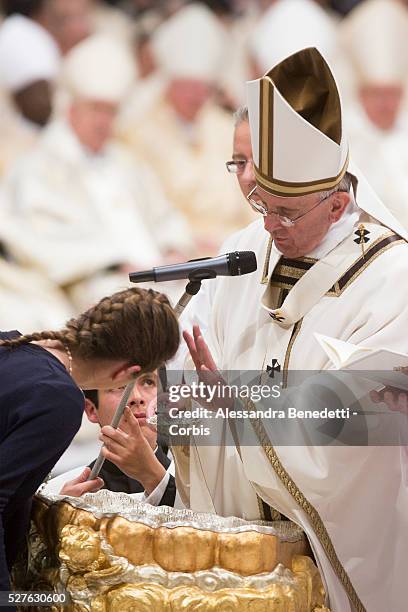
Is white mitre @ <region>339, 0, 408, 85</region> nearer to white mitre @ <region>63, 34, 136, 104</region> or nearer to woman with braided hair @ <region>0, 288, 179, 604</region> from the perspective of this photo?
white mitre @ <region>63, 34, 136, 104</region>

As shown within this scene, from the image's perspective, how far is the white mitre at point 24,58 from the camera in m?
9.35

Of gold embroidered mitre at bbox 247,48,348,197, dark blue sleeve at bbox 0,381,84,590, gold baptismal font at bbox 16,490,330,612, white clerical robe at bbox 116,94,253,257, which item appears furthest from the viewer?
white clerical robe at bbox 116,94,253,257

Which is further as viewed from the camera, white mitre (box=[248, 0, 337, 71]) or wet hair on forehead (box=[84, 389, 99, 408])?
white mitre (box=[248, 0, 337, 71])

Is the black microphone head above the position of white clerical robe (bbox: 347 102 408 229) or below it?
below

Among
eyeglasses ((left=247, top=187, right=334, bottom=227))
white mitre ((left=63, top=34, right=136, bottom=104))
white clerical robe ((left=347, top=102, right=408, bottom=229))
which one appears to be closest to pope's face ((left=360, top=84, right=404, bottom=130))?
white clerical robe ((left=347, top=102, right=408, bottom=229))

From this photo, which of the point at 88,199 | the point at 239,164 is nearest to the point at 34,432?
the point at 239,164

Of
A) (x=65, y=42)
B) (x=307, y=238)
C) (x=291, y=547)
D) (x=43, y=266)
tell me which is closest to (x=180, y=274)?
(x=307, y=238)

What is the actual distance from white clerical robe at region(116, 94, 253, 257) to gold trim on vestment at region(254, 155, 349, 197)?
6002 millimetres

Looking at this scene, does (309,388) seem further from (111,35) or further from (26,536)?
(111,35)

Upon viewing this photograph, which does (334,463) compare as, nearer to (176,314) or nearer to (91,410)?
(176,314)

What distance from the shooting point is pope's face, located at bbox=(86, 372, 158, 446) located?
3.33 metres

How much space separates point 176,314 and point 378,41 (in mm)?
7806

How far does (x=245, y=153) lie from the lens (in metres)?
3.69

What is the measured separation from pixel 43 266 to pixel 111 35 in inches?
118
